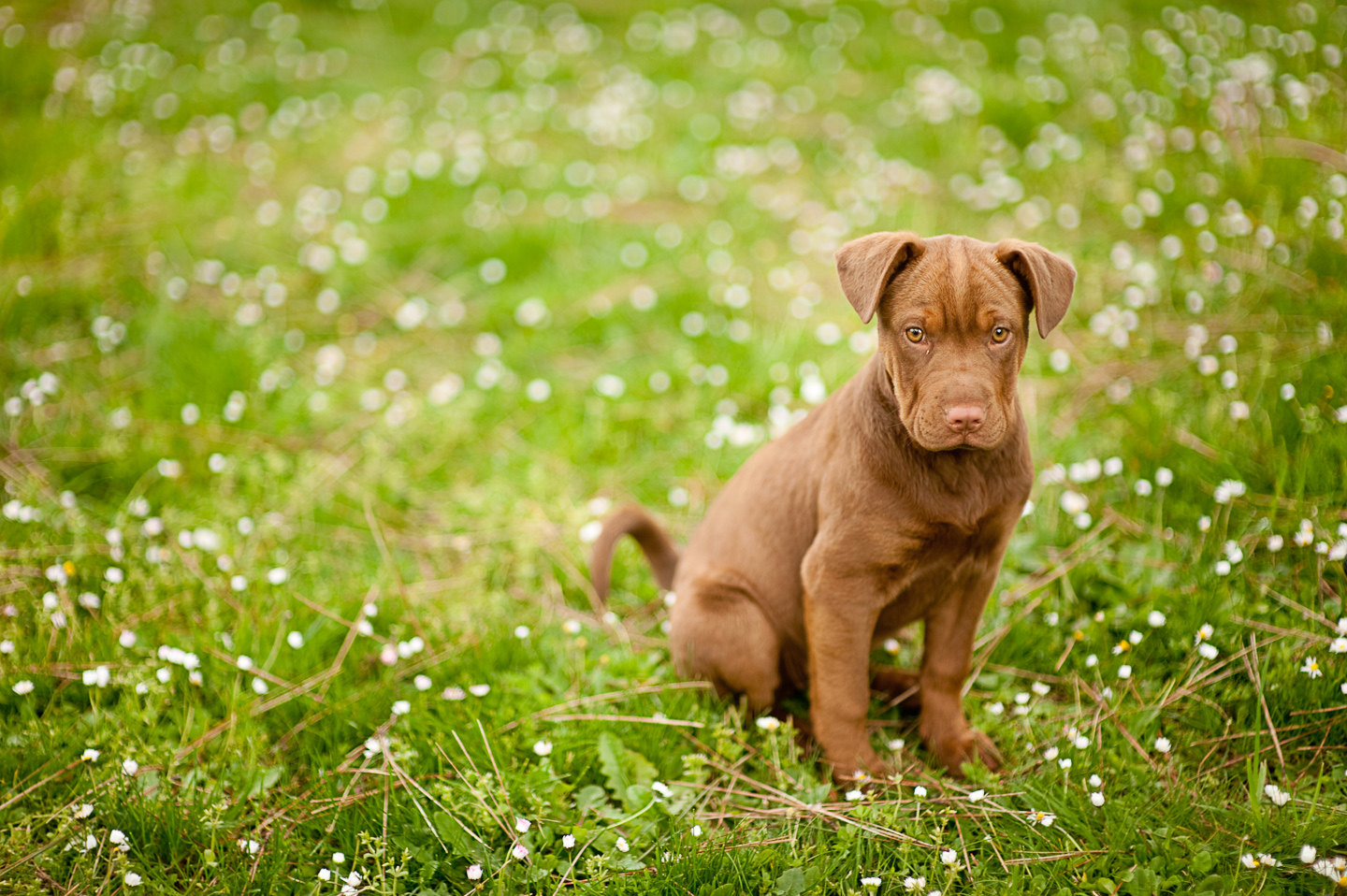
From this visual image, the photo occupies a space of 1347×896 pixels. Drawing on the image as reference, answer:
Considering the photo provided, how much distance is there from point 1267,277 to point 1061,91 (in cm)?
303

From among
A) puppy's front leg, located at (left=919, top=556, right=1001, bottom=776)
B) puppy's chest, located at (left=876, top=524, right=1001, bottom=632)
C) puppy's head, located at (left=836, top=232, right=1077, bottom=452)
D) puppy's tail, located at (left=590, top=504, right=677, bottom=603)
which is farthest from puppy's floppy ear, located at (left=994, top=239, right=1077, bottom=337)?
puppy's tail, located at (left=590, top=504, right=677, bottom=603)

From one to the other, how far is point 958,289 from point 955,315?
74mm

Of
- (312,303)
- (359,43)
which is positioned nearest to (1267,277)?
(312,303)

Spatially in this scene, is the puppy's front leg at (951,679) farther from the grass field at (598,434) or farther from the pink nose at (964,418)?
the pink nose at (964,418)

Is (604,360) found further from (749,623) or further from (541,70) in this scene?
(541,70)

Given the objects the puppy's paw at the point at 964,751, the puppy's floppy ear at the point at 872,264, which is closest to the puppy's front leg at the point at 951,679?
the puppy's paw at the point at 964,751

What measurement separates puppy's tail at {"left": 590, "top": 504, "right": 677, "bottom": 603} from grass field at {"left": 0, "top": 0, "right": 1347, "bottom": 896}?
0.30 m

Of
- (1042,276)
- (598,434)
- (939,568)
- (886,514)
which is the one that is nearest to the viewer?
(1042,276)

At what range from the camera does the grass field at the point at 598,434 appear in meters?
2.92

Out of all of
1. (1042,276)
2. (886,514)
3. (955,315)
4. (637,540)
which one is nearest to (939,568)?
(886,514)

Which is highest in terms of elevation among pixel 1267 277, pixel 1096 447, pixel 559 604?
pixel 1267 277

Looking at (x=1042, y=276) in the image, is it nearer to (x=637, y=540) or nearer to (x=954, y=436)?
(x=954, y=436)

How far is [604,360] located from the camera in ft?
18.8

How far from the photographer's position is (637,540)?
387 centimetres
